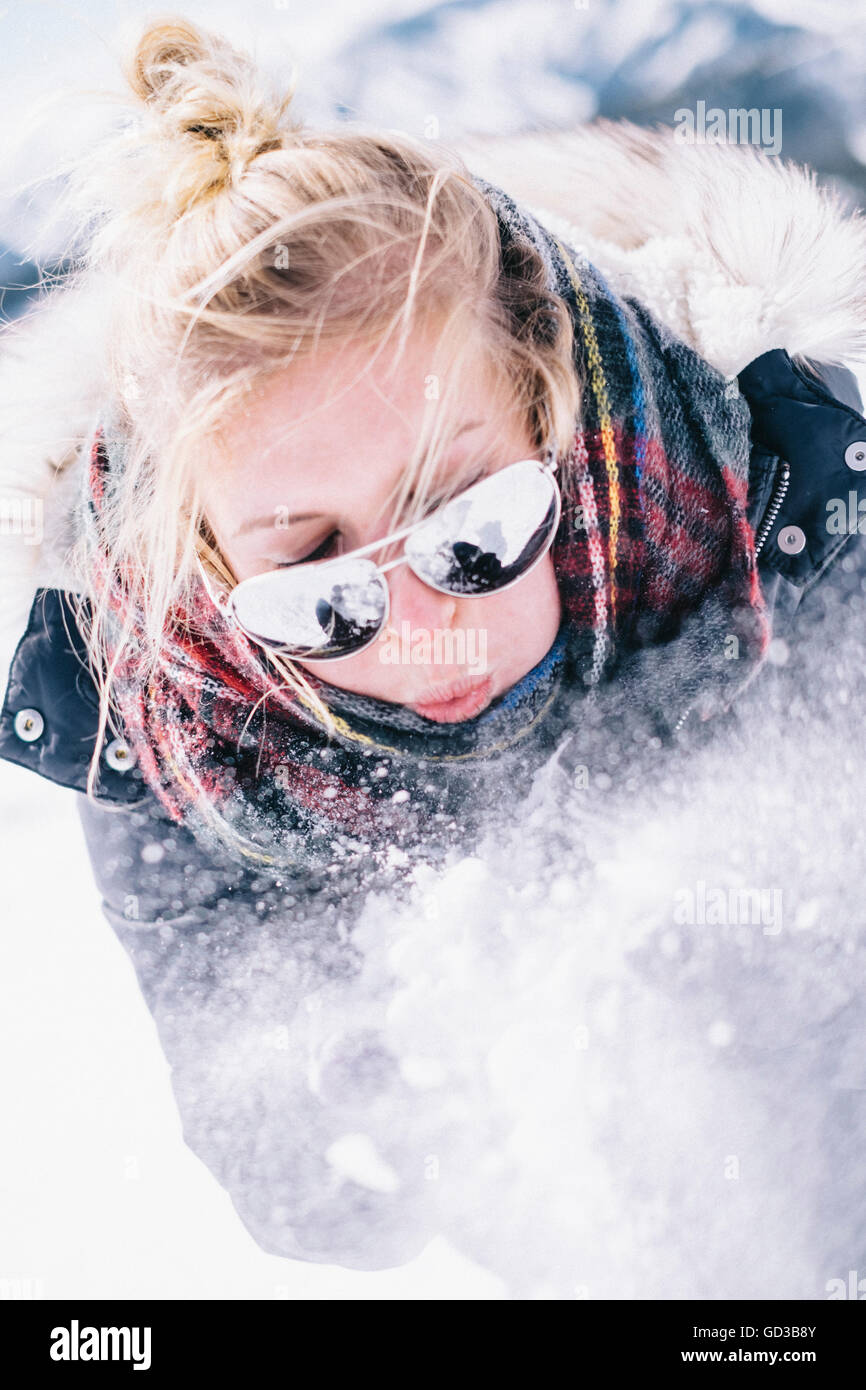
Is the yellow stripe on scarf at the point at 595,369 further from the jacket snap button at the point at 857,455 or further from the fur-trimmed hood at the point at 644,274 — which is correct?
the jacket snap button at the point at 857,455

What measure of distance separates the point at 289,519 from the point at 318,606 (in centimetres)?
8

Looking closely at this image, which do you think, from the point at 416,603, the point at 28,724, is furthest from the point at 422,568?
the point at 28,724

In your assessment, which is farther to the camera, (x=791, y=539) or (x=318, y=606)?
(x=791, y=539)

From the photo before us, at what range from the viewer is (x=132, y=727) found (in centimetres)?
97

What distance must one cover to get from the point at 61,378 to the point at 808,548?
2.73 feet

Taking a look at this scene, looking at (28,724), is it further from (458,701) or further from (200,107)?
(200,107)

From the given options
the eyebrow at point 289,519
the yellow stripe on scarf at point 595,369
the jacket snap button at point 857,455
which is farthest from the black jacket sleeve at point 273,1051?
the jacket snap button at point 857,455

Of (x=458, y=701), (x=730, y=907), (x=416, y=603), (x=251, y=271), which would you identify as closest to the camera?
(x=251, y=271)

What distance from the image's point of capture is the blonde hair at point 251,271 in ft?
2.29

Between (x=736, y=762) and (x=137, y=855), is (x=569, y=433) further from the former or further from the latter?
(x=137, y=855)
